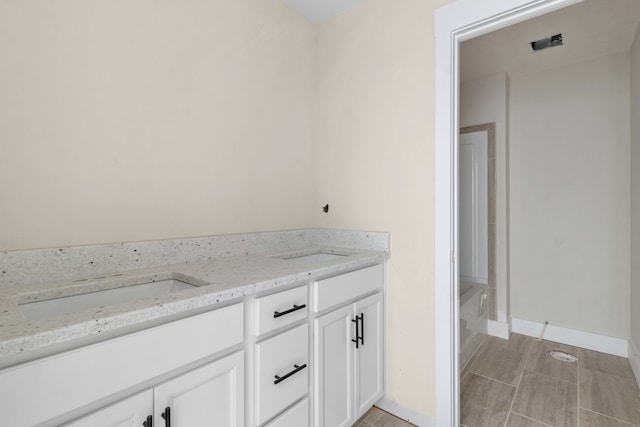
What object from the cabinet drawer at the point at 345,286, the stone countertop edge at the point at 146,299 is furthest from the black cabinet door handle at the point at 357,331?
the stone countertop edge at the point at 146,299

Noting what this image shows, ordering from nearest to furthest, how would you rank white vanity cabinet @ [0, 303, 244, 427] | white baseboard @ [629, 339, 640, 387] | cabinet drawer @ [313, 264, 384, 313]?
white vanity cabinet @ [0, 303, 244, 427]
cabinet drawer @ [313, 264, 384, 313]
white baseboard @ [629, 339, 640, 387]

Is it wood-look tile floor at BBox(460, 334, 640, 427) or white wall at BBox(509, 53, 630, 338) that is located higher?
white wall at BBox(509, 53, 630, 338)

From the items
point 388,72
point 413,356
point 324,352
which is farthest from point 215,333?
point 388,72

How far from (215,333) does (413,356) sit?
119 centimetres

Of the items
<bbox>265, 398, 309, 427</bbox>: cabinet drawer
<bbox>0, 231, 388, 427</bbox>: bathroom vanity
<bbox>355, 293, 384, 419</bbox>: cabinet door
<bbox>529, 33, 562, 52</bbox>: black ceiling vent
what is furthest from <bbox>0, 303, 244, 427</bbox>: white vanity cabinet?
<bbox>529, 33, 562, 52</bbox>: black ceiling vent

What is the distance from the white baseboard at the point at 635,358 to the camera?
211 cm

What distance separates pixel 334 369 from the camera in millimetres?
1432

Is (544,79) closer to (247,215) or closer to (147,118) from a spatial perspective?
(247,215)

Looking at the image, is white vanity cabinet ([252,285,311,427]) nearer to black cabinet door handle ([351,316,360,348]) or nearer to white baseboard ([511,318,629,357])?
black cabinet door handle ([351,316,360,348])

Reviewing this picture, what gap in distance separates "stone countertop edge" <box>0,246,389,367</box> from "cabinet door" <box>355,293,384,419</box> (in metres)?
0.24

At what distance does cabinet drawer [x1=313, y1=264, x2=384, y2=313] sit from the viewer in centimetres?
135

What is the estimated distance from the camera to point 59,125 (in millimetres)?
1178

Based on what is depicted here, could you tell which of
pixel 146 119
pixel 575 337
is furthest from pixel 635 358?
pixel 146 119

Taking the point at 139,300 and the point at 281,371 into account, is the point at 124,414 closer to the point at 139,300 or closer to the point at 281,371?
the point at 139,300
